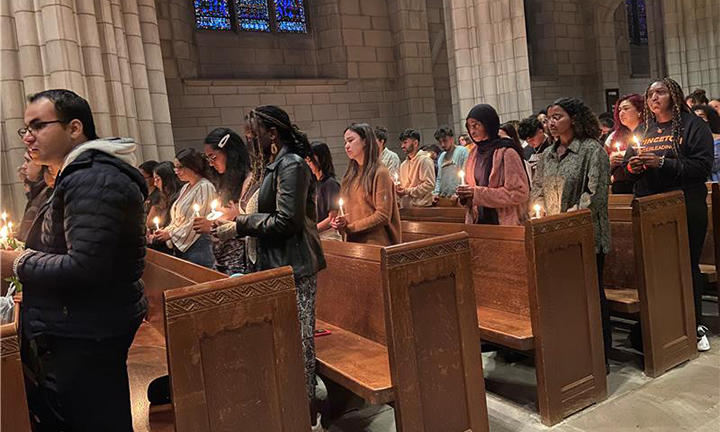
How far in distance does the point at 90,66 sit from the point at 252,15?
476 centimetres

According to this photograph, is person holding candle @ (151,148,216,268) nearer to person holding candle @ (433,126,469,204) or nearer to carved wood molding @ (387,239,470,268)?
carved wood molding @ (387,239,470,268)

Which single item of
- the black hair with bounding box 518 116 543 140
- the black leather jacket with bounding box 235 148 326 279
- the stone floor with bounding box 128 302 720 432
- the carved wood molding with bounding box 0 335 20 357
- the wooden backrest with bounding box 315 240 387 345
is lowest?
the stone floor with bounding box 128 302 720 432

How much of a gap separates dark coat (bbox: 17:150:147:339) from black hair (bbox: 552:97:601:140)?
7.96 feet

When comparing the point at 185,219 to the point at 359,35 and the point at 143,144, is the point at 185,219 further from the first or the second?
the point at 359,35

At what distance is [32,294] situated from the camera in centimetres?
165

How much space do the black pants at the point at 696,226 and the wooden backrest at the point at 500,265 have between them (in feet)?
4.25

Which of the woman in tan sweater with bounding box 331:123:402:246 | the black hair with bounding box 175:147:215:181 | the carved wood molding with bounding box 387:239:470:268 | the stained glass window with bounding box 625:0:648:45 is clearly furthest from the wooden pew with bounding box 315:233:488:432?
the stained glass window with bounding box 625:0:648:45

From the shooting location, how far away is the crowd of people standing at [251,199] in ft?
5.24

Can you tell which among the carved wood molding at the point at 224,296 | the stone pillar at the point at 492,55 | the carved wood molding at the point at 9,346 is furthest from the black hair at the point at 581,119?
the stone pillar at the point at 492,55

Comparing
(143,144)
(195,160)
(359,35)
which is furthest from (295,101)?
(195,160)

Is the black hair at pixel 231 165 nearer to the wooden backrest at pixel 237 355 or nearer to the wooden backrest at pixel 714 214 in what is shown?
the wooden backrest at pixel 237 355

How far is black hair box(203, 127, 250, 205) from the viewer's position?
345cm

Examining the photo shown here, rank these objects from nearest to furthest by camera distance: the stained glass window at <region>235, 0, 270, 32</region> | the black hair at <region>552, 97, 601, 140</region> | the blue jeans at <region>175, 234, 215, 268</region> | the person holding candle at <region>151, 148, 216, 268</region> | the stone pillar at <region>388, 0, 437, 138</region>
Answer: the black hair at <region>552, 97, 601, 140</region> < the person holding candle at <region>151, 148, 216, 268</region> < the blue jeans at <region>175, 234, 215, 268</region> < the stained glass window at <region>235, 0, 270, 32</region> < the stone pillar at <region>388, 0, 437, 138</region>

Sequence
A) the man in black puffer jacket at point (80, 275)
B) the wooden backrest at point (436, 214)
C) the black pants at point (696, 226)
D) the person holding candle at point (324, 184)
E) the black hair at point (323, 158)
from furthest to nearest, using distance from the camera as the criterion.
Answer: the wooden backrest at point (436, 214) → the black hair at point (323, 158) → the person holding candle at point (324, 184) → the black pants at point (696, 226) → the man in black puffer jacket at point (80, 275)
